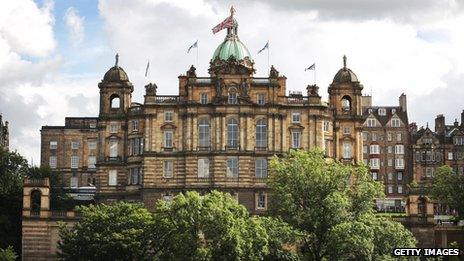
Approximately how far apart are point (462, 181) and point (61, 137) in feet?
210

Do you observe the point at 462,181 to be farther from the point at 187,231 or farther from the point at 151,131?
the point at 187,231

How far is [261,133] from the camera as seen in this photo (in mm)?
107688

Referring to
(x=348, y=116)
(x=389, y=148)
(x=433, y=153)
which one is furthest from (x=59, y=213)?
(x=433, y=153)

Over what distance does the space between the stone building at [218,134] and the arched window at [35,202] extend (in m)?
→ 7.30

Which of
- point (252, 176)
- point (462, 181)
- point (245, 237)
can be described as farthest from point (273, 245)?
point (462, 181)

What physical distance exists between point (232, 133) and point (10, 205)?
2704 cm

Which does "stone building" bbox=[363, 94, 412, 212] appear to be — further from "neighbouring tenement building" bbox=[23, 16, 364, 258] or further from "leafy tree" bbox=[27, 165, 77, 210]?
"leafy tree" bbox=[27, 165, 77, 210]

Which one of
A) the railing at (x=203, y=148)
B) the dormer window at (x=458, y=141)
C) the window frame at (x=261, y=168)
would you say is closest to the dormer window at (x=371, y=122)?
the dormer window at (x=458, y=141)

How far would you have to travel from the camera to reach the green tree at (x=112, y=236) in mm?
88500

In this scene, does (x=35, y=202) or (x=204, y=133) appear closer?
(x=204, y=133)

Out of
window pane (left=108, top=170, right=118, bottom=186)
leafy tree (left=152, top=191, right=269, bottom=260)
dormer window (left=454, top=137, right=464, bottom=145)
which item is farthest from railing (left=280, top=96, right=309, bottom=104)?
dormer window (left=454, top=137, right=464, bottom=145)

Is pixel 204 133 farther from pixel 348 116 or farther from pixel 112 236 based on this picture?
pixel 112 236

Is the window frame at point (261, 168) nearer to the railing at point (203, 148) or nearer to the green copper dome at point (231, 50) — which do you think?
the railing at point (203, 148)

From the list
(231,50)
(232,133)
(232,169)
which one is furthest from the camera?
(231,50)
